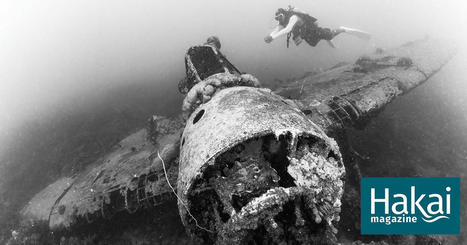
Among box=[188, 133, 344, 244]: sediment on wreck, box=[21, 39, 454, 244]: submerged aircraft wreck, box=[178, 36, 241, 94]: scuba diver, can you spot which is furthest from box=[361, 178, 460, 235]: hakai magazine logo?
box=[178, 36, 241, 94]: scuba diver

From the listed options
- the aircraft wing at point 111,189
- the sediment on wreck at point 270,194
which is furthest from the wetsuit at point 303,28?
the sediment on wreck at point 270,194

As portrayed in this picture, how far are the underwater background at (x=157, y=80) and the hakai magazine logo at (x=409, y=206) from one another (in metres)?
0.82

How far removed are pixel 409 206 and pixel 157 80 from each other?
1467cm

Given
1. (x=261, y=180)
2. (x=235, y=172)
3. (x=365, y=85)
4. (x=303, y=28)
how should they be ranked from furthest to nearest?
(x=303, y=28)
(x=365, y=85)
(x=235, y=172)
(x=261, y=180)

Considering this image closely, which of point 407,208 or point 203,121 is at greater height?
point 203,121

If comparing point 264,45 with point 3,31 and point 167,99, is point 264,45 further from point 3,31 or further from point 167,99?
point 3,31

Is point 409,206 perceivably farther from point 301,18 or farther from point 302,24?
point 301,18

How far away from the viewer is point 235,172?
3.96 meters

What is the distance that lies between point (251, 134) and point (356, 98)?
210 inches

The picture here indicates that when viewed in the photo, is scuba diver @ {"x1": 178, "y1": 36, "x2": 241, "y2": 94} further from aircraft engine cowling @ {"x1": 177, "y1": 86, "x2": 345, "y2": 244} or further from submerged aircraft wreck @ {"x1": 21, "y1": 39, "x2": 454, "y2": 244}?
aircraft engine cowling @ {"x1": 177, "y1": 86, "x2": 345, "y2": 244}

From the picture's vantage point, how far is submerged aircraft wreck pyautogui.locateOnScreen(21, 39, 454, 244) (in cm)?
348

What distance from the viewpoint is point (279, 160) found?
13.4ft

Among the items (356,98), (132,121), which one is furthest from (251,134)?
(132,121)

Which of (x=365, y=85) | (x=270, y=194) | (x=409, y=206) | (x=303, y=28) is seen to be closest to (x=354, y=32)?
(x=303, y=28)
